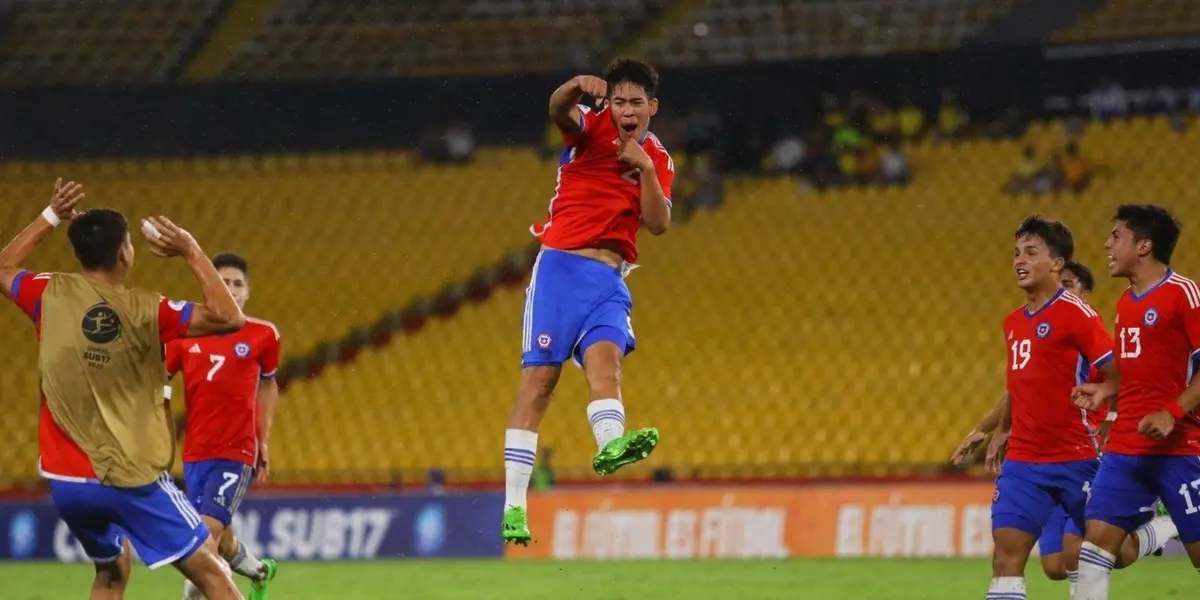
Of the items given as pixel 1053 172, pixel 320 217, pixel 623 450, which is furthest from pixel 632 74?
pixel 320 217

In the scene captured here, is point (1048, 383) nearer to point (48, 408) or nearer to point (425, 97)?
point (48, 408)

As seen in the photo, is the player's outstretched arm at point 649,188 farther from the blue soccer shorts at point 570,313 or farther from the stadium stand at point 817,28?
the stadium stand at point 817,28

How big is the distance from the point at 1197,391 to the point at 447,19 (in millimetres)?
14331

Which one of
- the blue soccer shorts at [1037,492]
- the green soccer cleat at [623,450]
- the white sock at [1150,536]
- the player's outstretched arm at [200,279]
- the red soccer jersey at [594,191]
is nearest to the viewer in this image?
the player's outstretched arm at [200,279]

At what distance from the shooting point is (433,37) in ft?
66.4

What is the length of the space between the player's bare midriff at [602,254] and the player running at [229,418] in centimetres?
252

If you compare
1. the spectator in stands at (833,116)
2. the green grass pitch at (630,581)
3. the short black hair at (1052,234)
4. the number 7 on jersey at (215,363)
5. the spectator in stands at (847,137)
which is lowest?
the green grass pitch at (630,581)

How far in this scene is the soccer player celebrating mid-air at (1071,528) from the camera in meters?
A: 8.20

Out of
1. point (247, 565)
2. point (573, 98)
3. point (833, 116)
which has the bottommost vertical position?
point (247, 565)

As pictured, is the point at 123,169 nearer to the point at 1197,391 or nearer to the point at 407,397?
the point at 407,397

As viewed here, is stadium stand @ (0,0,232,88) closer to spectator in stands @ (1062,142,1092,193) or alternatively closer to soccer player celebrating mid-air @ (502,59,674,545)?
spectator in stands @ (1062,142,1092,193)

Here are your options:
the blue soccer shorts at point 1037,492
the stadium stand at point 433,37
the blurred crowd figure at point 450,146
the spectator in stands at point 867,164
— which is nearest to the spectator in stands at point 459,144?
the blurred crowd figure at point 450,146

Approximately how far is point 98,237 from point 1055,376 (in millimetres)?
4433

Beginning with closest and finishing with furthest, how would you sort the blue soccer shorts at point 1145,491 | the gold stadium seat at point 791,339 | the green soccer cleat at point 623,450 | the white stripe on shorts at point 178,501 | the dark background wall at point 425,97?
1. the white stripe on shorts at point 178,501
2. the green soccer cleat at point 623,450
3. the blue soccer shorts at point 1145,491
4. the dark background wall at point 425,97
5. the gold stadium seat at point 791,339
